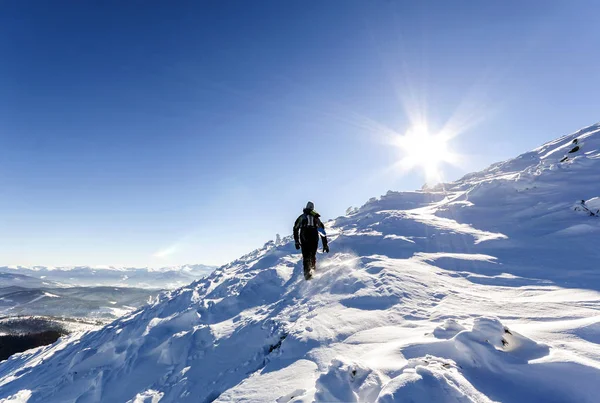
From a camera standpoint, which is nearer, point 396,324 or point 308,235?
point 396,324

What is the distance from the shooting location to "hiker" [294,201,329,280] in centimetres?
1165

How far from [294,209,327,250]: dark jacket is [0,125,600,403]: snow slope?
118cm

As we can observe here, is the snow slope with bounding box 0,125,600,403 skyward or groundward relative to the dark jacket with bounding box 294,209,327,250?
groundward

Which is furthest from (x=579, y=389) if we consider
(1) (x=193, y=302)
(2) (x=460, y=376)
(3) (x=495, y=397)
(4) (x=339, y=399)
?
(1) (x=193, y=302)

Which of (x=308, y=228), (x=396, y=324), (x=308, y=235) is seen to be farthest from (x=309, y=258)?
(x=396, y=324)

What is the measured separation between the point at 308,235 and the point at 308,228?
29 cm

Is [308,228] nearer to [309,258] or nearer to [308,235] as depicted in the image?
[308,235]

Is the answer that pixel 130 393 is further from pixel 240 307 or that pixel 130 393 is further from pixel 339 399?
pixel 339 399

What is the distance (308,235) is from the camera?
38.5 ft

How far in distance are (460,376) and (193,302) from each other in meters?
11.3

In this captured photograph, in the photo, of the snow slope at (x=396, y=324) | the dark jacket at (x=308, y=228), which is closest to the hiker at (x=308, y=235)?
the dark jacket at (x=308, y=228)

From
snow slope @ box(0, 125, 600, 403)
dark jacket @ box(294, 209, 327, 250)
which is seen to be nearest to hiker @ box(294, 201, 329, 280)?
dark jacket @ box(294, 209, 327, 250)

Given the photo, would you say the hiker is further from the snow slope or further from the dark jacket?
the snow slope

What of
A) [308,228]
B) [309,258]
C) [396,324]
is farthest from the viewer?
[308,228]
